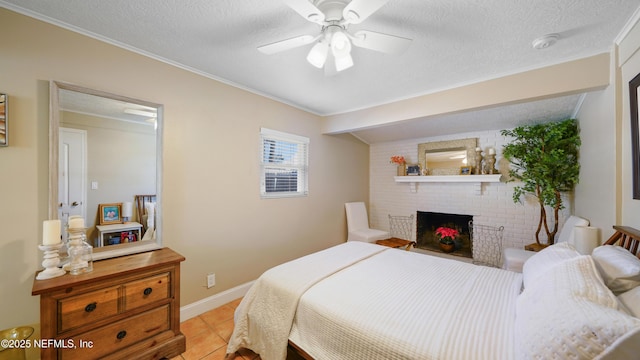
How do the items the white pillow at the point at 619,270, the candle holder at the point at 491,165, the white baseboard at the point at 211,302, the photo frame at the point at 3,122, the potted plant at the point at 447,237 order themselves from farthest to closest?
the potted plant at the point at 447,237, the candle holder at the point at 491,165, the white baseboard at the point at 211,302, the photo frame at the point at 3,122, the white pillow at the point at 619,270

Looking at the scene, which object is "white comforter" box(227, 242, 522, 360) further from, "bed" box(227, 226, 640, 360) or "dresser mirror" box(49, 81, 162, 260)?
"dresser mirror" box(49, 81, 162, 260)

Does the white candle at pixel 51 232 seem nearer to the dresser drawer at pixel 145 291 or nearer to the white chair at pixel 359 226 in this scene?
the dresser drawer at pixel 145 291

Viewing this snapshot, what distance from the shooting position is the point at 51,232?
4.58 feet

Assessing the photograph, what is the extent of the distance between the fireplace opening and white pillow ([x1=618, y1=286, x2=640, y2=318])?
9.80 feet

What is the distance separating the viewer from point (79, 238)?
152 centimetres

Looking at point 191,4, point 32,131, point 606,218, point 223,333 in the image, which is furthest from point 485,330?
point 32,131

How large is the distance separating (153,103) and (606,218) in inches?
148

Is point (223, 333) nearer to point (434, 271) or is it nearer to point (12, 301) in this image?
point (12, 301)

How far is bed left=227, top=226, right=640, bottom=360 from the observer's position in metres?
0.79

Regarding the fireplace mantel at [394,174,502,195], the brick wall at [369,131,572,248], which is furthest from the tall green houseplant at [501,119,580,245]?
the fireplace mantel at [394,174,502,195]

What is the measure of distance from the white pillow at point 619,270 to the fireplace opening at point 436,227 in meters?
2.77

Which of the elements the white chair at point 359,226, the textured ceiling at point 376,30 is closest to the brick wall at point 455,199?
the white chair at point 359,226

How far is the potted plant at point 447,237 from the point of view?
3.76m

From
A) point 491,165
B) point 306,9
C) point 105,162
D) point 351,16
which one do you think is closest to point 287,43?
point 306,9
